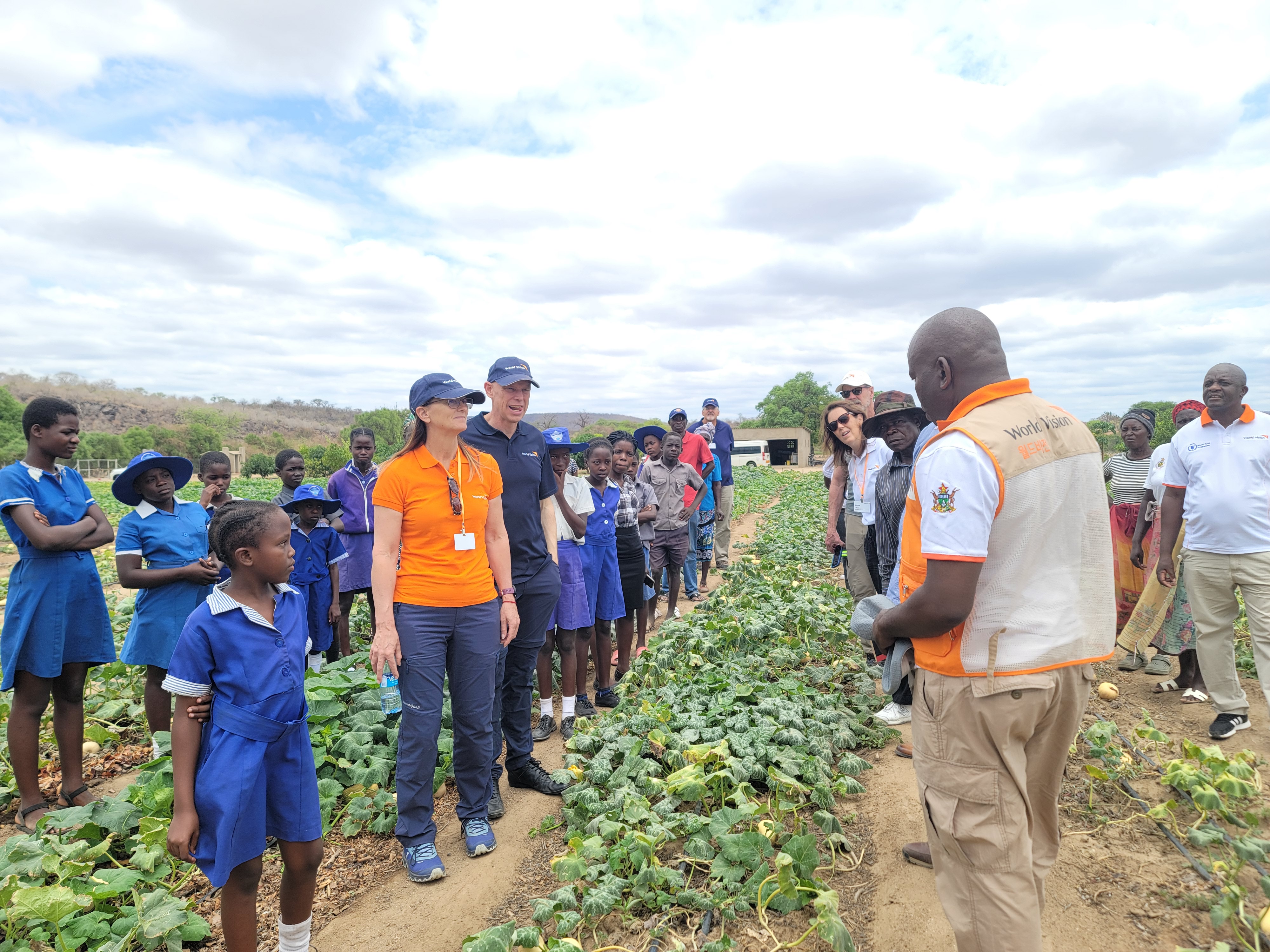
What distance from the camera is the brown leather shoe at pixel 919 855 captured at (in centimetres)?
314

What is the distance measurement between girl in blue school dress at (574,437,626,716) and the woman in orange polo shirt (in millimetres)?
1714

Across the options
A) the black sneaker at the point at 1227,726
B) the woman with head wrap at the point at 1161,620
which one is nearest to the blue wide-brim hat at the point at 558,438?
the woman with head wrap at the point at 1161,620

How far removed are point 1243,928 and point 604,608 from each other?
380 centimetres

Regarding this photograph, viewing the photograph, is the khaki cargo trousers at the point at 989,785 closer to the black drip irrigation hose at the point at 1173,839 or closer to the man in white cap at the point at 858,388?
the black drip irrigation hose at the point at 1173,839

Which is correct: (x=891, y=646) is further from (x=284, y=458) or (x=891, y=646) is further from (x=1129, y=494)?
(x=284, y=458)

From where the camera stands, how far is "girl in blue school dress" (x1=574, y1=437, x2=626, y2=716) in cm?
526

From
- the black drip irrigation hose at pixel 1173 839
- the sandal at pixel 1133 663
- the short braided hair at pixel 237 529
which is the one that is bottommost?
the sandal at pixel 1133 663

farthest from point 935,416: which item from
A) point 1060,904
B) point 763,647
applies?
point 763,647

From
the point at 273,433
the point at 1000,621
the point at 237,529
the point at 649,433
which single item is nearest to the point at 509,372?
the point at 237,529

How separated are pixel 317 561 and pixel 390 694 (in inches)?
93.9

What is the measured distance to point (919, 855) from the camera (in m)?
3.15

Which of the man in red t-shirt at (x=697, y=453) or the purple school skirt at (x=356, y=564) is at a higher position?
the man in red t-shirt at (x=697, y=453)

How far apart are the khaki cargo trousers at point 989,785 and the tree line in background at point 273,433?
36.9 m

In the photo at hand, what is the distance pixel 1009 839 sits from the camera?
1.96 meters
